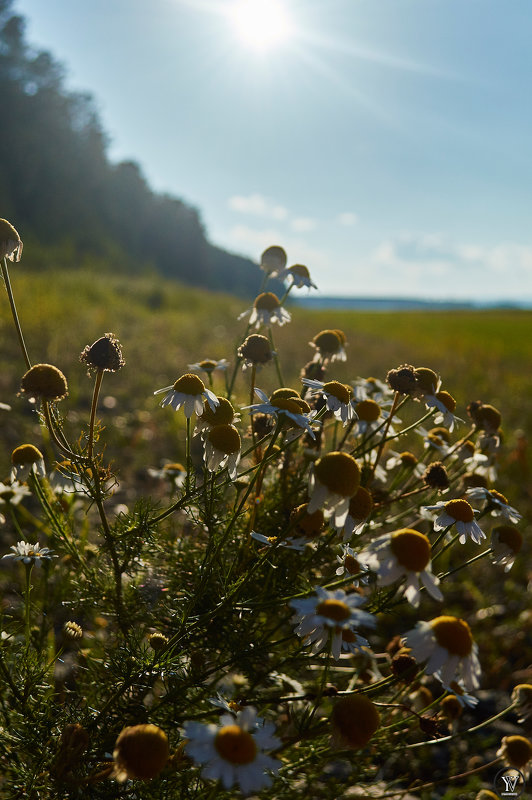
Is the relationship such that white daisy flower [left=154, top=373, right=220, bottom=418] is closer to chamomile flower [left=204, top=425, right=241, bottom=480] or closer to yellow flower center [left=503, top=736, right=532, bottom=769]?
chamomile flower [left=204, top=425, right=241, bottom=480]

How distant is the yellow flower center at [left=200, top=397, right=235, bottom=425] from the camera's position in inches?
46.0

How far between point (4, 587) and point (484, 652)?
91.0 inches

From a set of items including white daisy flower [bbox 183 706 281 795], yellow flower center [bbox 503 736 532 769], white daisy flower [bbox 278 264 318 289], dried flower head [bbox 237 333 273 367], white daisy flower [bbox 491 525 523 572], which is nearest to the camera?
white daisy flower [bbox 183 706 281 795]

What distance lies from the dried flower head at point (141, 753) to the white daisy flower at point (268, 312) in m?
1.19

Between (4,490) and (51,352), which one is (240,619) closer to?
(4,490)

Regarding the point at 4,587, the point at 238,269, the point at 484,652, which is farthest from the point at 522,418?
the point at 238,269

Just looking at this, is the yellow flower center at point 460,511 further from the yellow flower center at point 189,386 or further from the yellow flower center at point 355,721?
the yellow flower center at point 189,386

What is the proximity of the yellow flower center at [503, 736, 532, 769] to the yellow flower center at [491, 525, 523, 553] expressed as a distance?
562 mm

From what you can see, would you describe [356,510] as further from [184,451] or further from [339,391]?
[184,451]

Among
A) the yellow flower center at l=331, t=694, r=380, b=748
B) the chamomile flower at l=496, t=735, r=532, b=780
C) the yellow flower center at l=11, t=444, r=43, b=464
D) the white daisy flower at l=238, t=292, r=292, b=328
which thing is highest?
the white daisy flower at l=238, t=292, r=292, b=328

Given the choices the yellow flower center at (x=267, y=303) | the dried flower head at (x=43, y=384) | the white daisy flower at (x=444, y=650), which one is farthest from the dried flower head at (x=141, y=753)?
the yellow flower center at (x=267, y=303)

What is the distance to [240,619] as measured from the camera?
118 cm

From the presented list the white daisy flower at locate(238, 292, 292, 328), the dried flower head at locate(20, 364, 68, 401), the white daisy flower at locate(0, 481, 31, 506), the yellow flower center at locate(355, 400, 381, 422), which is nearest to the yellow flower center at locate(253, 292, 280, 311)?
the white daisy flower at locate(238, 292, 292, 328)

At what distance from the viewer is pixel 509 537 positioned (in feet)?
3.91
